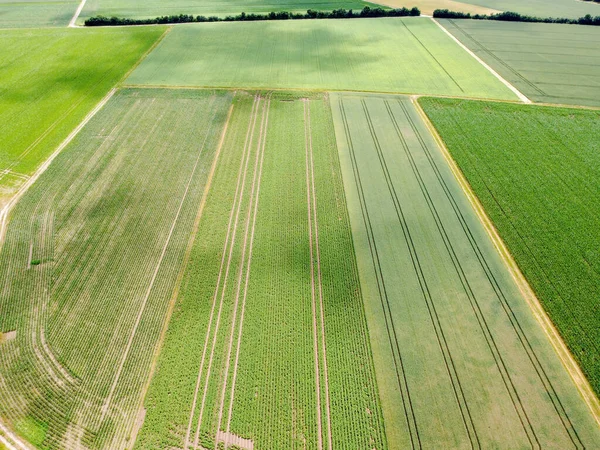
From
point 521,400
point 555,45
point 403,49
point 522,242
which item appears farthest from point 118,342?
point 555,45

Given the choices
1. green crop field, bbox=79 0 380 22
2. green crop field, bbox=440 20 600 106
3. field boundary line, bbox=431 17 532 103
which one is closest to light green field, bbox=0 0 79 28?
green crop field, bbox=79 0 380 22

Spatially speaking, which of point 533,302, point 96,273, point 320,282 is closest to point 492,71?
point 533,302

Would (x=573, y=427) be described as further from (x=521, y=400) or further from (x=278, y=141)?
(x=278, y=141)

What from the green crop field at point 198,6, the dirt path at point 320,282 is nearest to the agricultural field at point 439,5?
the green crop field at point 198,6

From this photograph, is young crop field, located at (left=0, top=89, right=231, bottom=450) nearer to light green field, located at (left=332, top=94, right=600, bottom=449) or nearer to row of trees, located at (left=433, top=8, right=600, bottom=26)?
light green field, located at (left=332, top=94, right=600, bottom=449)

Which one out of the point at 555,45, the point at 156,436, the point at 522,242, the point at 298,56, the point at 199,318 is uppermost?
the point at 555,45

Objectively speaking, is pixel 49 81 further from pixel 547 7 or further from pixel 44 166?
pixel 547 7
